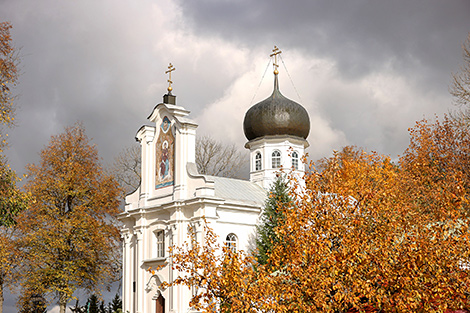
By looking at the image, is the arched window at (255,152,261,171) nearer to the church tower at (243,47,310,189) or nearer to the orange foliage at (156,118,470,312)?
the church tower at (243,47,310,189)

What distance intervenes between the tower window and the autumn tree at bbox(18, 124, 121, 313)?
10.7 feet

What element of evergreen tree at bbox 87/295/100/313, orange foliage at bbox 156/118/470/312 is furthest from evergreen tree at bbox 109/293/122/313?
orange foliage at bbox 156/118/470/312

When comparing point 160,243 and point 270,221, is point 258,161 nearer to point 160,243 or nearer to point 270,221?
point 160,243

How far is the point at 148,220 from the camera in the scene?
32656mm

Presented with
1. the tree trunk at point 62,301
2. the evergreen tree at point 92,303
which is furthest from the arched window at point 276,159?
the tree trunk at point 62,301

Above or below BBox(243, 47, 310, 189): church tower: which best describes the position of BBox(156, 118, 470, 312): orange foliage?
below

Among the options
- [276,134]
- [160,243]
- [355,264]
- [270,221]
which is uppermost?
[276,134]

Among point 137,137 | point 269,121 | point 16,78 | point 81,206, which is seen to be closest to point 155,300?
point 81,206

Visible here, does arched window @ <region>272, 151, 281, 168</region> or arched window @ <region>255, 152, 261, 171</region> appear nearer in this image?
arched window @ <region>272, 151, 281, 168</region>

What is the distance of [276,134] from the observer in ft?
118

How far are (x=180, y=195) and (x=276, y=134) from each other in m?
7.88

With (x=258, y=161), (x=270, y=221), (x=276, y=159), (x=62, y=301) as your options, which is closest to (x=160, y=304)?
(x=62, y=301)

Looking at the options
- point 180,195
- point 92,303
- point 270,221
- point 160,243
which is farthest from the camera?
point 92,303

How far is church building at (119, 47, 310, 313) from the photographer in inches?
1182
